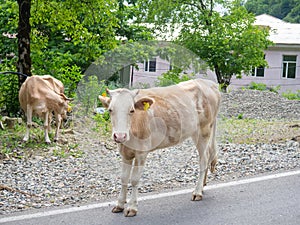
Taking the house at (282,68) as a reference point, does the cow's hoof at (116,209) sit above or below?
below

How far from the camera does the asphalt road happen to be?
587 centimetres

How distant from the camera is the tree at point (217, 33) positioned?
24.3 meters

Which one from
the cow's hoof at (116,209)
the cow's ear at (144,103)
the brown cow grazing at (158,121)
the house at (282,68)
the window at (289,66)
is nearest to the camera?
the brown cow grazing at (158,121)

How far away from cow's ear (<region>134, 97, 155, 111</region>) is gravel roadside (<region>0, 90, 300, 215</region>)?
4.89 feet

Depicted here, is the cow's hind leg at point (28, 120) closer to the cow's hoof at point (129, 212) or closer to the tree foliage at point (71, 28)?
the tree foliage at point (71, 28)

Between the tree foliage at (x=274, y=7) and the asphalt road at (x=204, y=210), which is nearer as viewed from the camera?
the asphalt road at (x=204, y=210)

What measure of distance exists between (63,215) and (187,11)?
21082 mm

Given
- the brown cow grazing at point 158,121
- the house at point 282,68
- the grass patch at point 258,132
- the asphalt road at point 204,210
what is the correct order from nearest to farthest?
1. the brown cow grazing at point 158,121
2. the asphalt road at point 204,210
3. the grass patch at point 258,132
4. the house at point 282,68

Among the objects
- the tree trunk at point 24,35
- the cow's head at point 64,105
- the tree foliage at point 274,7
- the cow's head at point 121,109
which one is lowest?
the cow's head at point 64,105

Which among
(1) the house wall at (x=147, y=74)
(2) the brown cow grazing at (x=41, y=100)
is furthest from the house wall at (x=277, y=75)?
(1) the house wall at (x=147, y=74)

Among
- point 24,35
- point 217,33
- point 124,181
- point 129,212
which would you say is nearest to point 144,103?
point 124,181

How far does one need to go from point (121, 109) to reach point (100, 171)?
8.14 feet

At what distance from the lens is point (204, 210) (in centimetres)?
632

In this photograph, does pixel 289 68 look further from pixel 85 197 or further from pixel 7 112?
pixel 85 197
